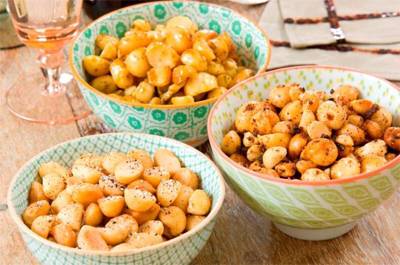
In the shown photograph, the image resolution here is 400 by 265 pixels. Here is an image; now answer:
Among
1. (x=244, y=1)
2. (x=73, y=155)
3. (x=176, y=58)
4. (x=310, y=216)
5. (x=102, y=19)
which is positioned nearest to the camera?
(x=310, y=216)

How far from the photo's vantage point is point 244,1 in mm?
1387

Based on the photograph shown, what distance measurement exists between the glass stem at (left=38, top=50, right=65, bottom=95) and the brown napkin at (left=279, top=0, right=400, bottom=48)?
1.31 feet

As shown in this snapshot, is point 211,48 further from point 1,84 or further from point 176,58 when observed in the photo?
point 1,84

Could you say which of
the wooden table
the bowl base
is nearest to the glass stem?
the wooden table

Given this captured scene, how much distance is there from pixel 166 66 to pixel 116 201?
0.89 feet

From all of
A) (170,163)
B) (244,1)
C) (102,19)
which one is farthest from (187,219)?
(244,1)

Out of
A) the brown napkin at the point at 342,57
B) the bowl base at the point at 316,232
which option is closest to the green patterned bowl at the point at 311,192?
the bowl base at the point at 316,232

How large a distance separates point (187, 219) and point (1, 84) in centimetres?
54

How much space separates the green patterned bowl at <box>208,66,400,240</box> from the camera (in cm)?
70

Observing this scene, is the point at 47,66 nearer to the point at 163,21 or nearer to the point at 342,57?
the point at 163,21

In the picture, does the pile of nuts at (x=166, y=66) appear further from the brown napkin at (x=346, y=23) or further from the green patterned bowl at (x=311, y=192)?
the brown napkin at (x=346, y=23)

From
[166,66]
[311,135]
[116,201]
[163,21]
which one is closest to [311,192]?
[311,135]

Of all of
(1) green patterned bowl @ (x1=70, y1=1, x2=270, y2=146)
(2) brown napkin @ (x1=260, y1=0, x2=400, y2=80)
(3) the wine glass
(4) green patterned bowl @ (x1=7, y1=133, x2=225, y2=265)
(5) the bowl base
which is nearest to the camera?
(4) green patterned bowl @ (x1=7, y1=133, x2=225, y2=265)

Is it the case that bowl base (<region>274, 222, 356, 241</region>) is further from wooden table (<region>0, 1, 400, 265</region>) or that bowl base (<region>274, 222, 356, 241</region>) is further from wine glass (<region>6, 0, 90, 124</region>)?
wine glass (<region>6, 0, 90, 124</region>)
